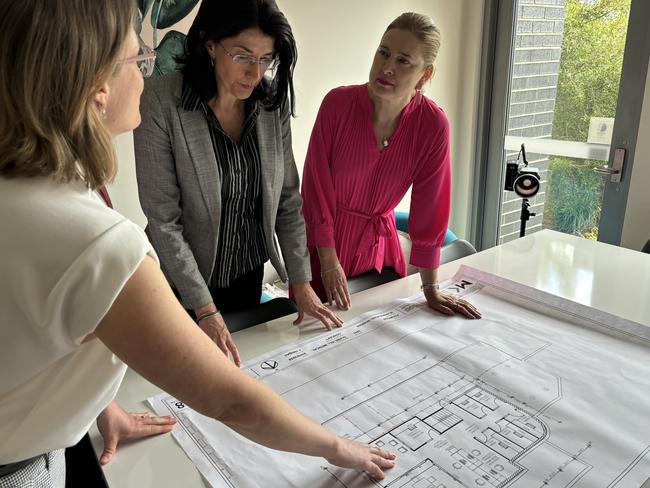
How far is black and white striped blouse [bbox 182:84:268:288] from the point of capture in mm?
1293

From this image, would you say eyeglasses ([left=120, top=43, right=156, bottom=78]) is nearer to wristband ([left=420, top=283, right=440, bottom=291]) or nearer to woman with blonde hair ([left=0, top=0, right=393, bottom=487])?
woman with blonde hair ([left=0, top=0, right=393, bottom=487])

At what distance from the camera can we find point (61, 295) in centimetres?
51

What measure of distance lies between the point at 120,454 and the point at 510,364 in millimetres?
748

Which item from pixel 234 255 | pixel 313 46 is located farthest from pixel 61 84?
pixel 313 46

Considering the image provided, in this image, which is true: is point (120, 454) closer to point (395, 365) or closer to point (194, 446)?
point (194, 446)

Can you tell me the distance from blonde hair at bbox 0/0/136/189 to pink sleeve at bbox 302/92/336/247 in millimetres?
1019

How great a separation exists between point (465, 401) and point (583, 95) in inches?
100

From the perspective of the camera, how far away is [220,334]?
1.14 metres

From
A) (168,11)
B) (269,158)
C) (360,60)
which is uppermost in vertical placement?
(168,11)

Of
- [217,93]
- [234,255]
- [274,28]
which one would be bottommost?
[234,255]

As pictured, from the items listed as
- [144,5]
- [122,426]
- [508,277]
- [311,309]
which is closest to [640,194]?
[508,277]

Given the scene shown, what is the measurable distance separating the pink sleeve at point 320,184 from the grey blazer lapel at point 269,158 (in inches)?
8.8

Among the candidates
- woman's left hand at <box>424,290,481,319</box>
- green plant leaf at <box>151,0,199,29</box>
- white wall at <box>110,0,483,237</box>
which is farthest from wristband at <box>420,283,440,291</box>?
green plant leaf at <box>151,0,199,29</box>

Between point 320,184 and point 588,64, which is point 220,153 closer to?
point 320,184
